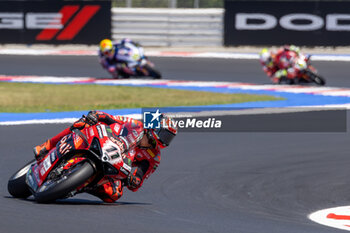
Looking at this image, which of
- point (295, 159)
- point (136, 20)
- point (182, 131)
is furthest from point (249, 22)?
point (295, 159)

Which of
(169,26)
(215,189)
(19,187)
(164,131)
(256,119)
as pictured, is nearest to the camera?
(164,131)

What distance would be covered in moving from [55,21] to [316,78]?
11.2m

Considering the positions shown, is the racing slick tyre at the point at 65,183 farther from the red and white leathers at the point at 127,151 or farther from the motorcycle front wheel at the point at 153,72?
the motorcycle front wheel at the point at 153,72

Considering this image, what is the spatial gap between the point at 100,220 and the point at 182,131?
680 centimetres

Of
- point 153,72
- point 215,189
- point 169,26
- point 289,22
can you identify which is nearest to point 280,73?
point 153,72

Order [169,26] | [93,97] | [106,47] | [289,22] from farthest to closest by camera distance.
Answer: [169,26] < [289,22] < [106,47] < [93,97]

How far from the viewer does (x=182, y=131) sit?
1298 centimetres

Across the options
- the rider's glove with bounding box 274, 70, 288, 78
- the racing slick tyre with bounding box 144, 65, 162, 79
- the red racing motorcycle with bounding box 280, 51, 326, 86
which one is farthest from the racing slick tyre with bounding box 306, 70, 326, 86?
the racing slick tyre with bounding box 144, 65, 162, 79

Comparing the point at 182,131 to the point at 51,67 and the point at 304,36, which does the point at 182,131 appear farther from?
the point at 304,36

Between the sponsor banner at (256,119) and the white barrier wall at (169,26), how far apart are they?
40.5 ft

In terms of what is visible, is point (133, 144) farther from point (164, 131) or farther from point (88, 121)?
point (88, 121)

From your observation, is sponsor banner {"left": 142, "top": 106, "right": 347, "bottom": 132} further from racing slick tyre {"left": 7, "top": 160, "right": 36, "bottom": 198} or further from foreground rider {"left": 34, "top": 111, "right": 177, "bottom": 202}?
racing slick tyre {"left": 7, "top": 160, "right": 36, "bottom": 198}

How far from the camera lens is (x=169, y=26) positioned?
28812mm

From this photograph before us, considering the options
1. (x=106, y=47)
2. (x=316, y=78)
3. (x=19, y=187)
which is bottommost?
(x=316, y=78)
